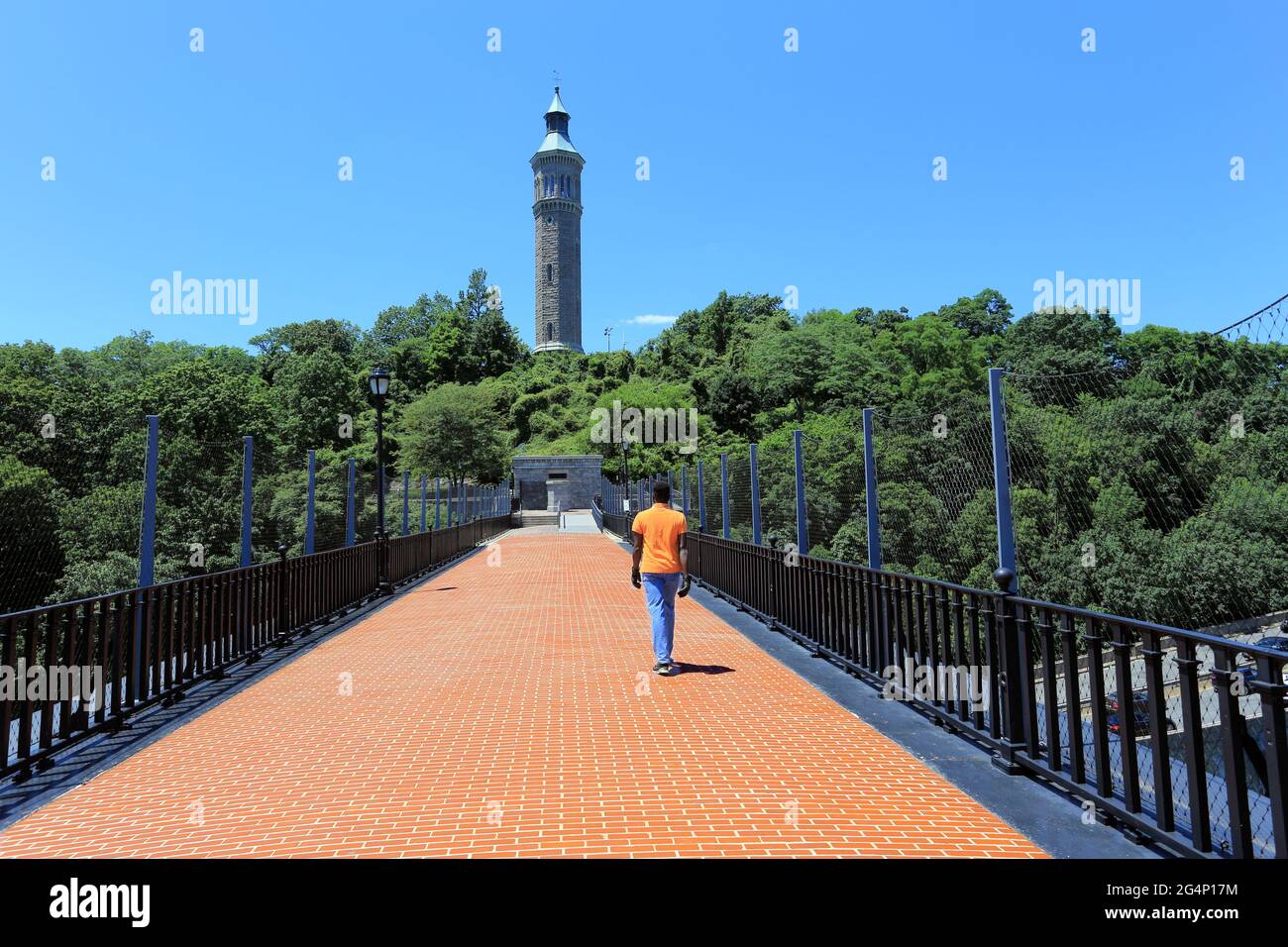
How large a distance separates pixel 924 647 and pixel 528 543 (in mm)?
25617

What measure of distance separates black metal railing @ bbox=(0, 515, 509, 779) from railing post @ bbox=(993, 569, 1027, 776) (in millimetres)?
5425

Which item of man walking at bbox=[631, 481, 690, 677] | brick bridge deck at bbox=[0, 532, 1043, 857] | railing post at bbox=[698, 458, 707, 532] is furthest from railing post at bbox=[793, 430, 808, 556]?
railing post at bbox=[698, 458, 707, 532]

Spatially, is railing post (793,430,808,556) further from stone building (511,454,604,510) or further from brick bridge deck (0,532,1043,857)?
stone building (511,454,604,510)

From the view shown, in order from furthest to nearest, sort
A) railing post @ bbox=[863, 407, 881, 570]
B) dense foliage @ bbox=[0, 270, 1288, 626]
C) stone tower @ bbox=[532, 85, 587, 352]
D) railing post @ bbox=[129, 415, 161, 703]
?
1. stone tower @ bbox=[532, 85, 587, 352]
2. dense foliage @ bbox=[0, 270, 1288, 626]
3. railing post @ bbox=[863, 407, 881, 570]
4. railing post @ bbox=[129, 415, 161, 703]

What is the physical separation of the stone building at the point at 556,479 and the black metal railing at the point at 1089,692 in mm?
61331

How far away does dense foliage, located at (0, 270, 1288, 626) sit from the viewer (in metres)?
10.3

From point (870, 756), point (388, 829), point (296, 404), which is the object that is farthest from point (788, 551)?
point (296, 404)

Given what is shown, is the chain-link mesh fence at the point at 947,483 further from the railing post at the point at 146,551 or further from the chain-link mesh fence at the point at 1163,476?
the railing post at the point at 146,551

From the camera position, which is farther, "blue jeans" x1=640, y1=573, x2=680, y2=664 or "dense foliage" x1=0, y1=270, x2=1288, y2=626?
"dense foliage" x1=0, y1=270, x2=1288, y2=626

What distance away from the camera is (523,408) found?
85438 millimetres

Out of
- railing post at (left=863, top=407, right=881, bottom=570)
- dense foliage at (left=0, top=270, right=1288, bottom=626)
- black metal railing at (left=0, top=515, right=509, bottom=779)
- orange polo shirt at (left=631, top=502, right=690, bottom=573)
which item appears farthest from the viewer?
dense foliage at (left=0, top=270, right=1288, bottom=626)

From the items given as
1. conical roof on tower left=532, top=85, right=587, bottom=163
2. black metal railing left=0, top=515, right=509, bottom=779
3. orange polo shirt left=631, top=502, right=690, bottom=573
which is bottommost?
black metal railing left=0, top=515, right=509, bottom=779

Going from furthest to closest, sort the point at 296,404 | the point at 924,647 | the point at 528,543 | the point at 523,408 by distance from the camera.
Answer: the point at 523,408 → the point at 296,404 → the point at 528,543 → the point at 924,647

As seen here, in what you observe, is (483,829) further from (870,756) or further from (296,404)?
(296,404)
